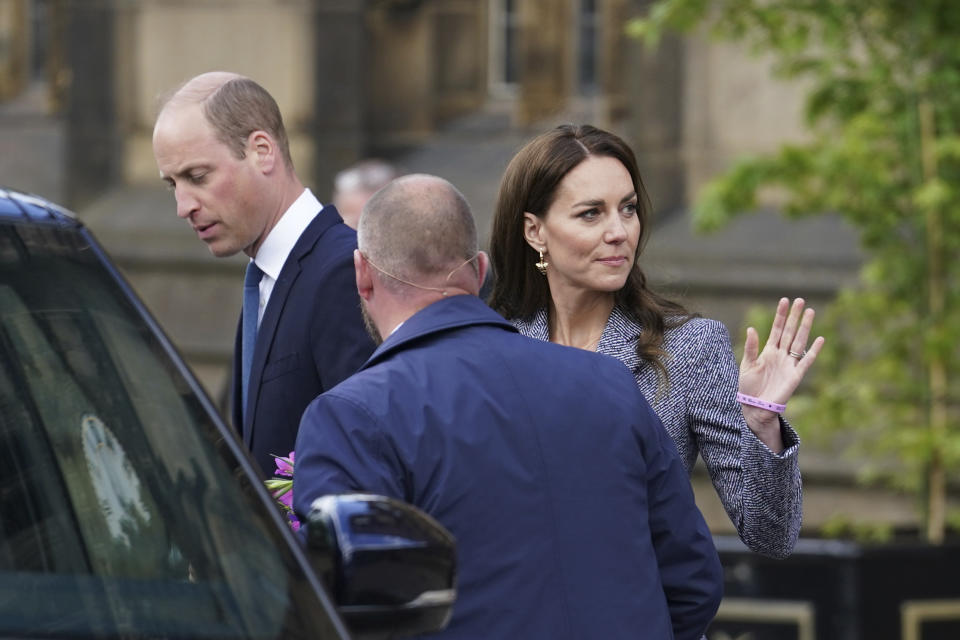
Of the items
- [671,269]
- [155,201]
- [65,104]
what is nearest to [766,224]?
[671,269]

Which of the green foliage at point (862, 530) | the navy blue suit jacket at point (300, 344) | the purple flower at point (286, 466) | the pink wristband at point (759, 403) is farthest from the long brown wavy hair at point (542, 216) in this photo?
the green foliage at point (862, 530)

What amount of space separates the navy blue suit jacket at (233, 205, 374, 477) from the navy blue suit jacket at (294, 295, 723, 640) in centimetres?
69

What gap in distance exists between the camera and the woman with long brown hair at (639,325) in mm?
3467

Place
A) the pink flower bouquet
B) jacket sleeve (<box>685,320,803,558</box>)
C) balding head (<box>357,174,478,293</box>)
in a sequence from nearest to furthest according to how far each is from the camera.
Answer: balding head (<box>357,174,478,293</box>) < the pink flower bouquet < jacket sleeve (<box>685,320,803,558</box>)

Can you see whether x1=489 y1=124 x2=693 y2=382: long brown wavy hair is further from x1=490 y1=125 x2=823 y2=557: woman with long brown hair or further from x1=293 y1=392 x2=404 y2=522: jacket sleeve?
x1=293 y1=392 x2=404 y2=522: jacket sleeve

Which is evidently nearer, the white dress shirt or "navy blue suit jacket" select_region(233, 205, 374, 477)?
"navy blue suit jacket" select_region(233, 205, 374, 477)

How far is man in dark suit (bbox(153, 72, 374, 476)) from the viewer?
3689 millimetres

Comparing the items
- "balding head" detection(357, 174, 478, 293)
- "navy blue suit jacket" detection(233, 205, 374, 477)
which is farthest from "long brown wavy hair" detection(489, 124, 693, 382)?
"balding head" detection(357, 174, 478, 293)

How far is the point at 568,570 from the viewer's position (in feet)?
9.29

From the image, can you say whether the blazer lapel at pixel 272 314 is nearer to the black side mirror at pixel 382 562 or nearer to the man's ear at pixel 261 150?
the man's ear at pixel 261 150

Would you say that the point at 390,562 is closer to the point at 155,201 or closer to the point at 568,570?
the point at 568,570

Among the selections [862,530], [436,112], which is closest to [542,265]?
[862,530]

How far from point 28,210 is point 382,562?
1.04 meters

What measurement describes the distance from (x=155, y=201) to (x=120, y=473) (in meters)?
8.83
